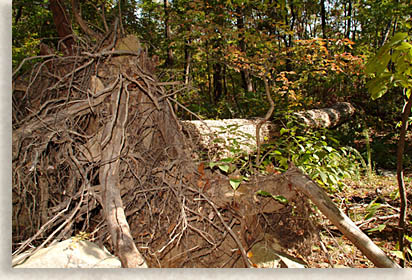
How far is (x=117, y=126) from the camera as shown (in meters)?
1.69

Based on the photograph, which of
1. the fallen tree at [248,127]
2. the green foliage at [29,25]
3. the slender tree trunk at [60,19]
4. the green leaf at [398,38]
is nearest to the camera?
the green leaf at [398,38]

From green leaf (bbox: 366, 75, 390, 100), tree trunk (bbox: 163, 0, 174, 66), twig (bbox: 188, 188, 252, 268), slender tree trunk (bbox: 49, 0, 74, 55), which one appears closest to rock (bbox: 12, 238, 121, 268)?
twig (bbox: 188, 188, 252, 268)

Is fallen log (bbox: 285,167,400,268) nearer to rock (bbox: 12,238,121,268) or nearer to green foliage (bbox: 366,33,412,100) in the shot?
green foliage (bbox: 366,33,412,100)

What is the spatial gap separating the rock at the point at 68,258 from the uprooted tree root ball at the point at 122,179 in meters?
0.05

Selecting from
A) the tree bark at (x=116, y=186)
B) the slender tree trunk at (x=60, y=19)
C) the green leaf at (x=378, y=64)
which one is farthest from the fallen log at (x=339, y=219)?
the slender tree trunk at (x=60, y=19)

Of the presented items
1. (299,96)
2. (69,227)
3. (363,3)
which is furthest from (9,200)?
(363,3)

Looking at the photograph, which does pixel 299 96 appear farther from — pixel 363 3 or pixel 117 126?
pixel 117 126

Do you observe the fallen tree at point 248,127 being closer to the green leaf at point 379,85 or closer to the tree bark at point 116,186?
the tree bark at point 116,186

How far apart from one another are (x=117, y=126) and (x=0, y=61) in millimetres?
703

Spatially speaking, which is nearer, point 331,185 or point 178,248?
point 178,248

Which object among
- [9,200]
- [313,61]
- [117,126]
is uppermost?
[313,61]

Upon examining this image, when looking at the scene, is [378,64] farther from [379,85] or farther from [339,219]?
[339,219]

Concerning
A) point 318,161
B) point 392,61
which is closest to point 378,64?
point 392,61

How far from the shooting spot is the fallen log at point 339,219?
4.43 ft
